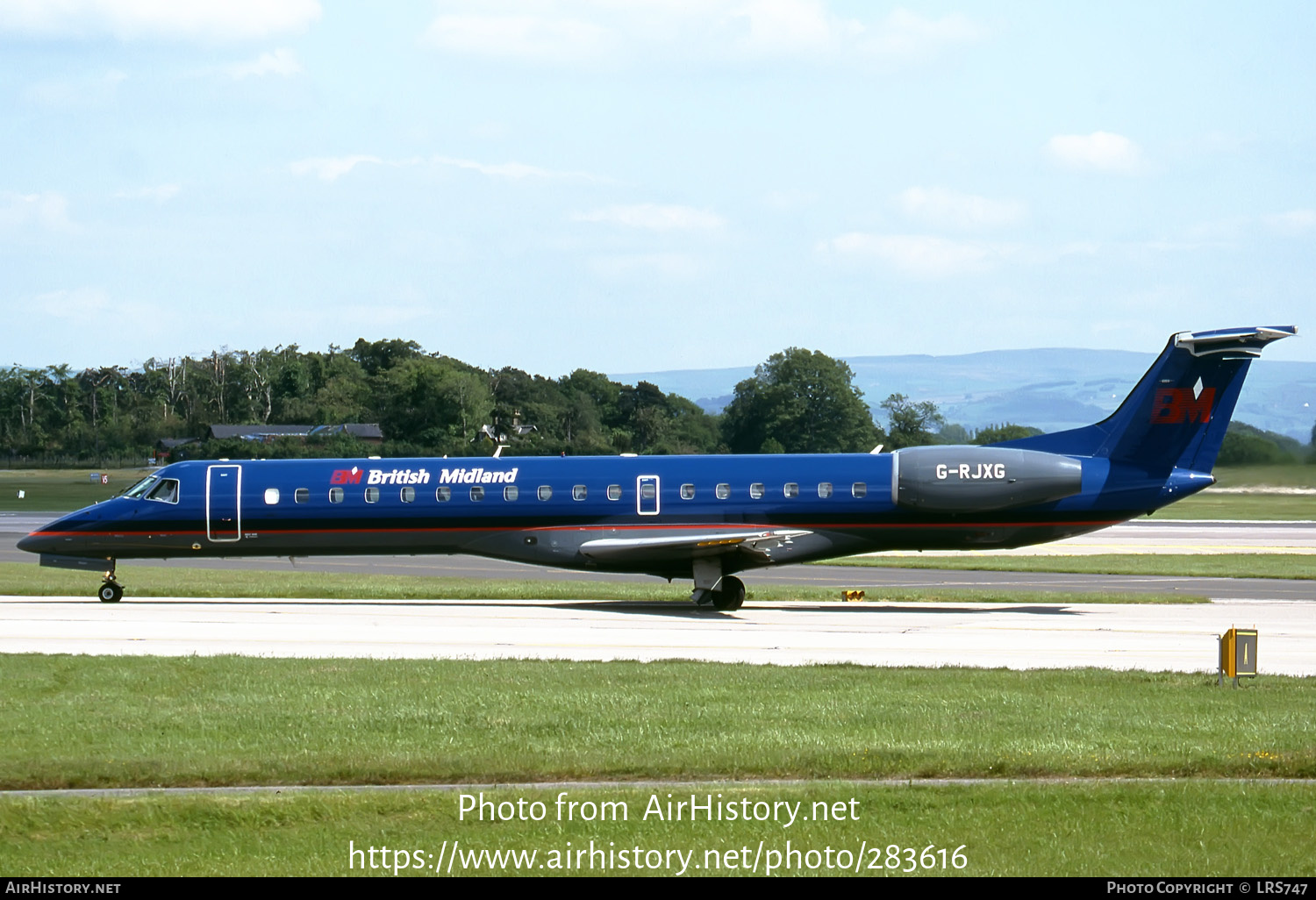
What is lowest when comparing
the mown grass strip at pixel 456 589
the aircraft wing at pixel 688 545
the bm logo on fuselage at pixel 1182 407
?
the mown grass strip at pixel 456 589

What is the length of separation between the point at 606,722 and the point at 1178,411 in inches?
692

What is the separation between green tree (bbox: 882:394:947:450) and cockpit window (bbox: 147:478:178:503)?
35.1 meters

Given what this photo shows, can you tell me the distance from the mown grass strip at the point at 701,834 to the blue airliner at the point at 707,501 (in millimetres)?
15996

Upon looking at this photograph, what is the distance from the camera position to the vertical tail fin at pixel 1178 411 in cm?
2703

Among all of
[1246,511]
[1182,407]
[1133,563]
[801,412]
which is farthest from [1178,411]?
[1246,511]

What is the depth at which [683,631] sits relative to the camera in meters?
23.3

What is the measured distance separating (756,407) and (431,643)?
45774 millimetres

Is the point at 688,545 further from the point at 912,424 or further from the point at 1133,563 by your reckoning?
the point at 912,424

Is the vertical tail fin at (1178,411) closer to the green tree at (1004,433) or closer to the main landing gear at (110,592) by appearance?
the green tree at (1004,433)

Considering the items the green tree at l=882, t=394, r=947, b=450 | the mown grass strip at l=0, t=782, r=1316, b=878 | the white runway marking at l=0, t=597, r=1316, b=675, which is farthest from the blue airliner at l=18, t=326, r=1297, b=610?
the green tree at l=882, t=394, r=947, b=450

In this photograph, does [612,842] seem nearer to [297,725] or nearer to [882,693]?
[297,725]

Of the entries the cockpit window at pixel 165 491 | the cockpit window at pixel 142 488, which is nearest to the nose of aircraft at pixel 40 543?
the cockpit window at pixel 142 488

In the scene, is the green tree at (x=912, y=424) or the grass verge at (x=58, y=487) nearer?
the green tree at (x=912, y=424)
